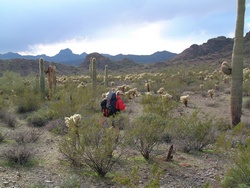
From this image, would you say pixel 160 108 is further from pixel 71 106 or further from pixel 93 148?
pixel 93 148

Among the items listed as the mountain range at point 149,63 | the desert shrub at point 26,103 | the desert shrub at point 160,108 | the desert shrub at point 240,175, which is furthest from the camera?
the mountain range at point 149,63

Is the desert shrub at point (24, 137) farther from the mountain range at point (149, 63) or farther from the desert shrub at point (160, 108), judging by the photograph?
the mountain range at point (149, 63)

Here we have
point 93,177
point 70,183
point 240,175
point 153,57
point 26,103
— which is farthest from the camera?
point 153,57

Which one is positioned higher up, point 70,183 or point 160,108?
point 160,108

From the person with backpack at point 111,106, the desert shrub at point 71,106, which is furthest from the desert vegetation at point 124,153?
the desert shrub at point 71,106

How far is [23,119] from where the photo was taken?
557 inches

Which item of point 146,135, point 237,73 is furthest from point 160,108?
point 146,135

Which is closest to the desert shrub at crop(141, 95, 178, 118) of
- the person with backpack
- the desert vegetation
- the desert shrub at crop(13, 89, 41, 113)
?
the desert vegetation

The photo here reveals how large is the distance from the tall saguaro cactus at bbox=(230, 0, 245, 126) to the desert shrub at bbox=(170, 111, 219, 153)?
324 centimetres

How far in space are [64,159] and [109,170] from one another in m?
1.26

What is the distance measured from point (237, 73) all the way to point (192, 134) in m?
4.39

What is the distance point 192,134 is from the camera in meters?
8.73

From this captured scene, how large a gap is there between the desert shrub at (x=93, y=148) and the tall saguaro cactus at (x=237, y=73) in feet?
21.1

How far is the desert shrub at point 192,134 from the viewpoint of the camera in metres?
8.70
